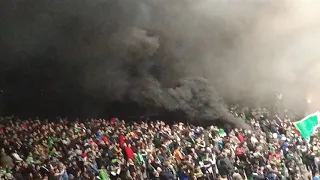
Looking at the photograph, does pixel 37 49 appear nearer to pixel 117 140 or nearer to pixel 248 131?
pixel 117 140

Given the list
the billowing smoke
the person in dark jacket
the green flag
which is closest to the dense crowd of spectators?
the person in dark jacket

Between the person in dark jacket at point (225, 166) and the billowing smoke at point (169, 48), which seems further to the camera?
the billowing smoke at point (169, 48)

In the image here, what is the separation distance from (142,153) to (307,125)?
4.31 meters

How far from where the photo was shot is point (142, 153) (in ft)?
31.3

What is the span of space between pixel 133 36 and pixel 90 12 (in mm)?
1419

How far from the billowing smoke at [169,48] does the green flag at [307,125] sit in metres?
2.09

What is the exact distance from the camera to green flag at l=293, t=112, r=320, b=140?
455 inches

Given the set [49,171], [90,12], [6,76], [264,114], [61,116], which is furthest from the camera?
[264,114]

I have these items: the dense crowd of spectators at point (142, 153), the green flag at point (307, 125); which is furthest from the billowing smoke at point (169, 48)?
the green flag at point (307, 125)

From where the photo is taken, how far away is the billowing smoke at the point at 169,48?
10953 millimetres

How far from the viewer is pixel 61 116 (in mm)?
10695

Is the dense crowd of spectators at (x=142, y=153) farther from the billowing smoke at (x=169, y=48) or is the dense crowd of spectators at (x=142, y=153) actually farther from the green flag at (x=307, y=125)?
the billowing smoke at (x=169, y=48)

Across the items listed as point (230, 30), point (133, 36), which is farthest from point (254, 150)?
point (230, 30)

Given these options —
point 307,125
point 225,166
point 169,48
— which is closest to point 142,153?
point 225,166
